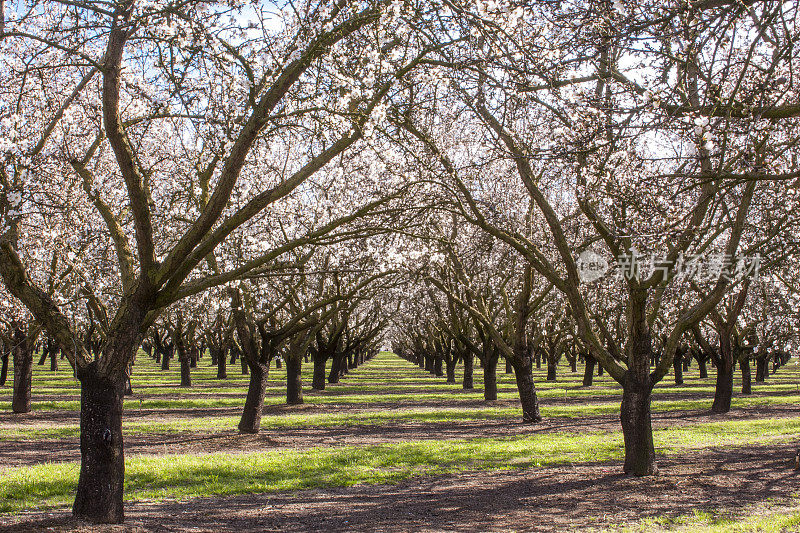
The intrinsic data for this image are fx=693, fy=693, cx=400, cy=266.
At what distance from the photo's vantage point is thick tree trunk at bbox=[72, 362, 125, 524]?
793cm

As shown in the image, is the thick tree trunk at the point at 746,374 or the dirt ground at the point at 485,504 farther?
the thick tree trunk at the point at 746,374

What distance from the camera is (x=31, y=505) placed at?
964cm

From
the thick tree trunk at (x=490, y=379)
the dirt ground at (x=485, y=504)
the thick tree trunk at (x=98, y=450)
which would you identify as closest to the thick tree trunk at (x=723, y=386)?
the thick tree trunk at (x=490, y=379)

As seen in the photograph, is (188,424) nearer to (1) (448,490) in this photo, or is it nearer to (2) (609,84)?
(1) (448,490)

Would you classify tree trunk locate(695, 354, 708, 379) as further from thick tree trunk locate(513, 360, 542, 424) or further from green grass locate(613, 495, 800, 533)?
green grass locate(613, 495, 800, 533)

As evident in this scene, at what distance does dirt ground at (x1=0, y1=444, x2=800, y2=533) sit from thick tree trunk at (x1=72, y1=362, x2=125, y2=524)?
0.76ft

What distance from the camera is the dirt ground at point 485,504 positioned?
8.61 meters

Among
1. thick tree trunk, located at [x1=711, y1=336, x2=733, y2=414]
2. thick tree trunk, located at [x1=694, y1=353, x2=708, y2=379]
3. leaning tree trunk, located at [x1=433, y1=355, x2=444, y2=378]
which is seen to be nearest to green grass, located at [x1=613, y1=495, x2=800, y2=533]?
thick tree trunk, located at [x1=711, y1=336, x2=733, y2=414]

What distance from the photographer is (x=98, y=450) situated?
26.1ft

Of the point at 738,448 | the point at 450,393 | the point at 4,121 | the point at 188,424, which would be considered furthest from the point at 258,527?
the point at 450,393

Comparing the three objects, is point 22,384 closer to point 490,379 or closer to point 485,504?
point 490,379

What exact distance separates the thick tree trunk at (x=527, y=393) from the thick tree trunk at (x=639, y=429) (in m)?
8.63

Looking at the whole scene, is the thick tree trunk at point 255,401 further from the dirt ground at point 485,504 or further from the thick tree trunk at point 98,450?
the thick tree trunk at point 98,450

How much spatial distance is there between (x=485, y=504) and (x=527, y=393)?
11094mm
